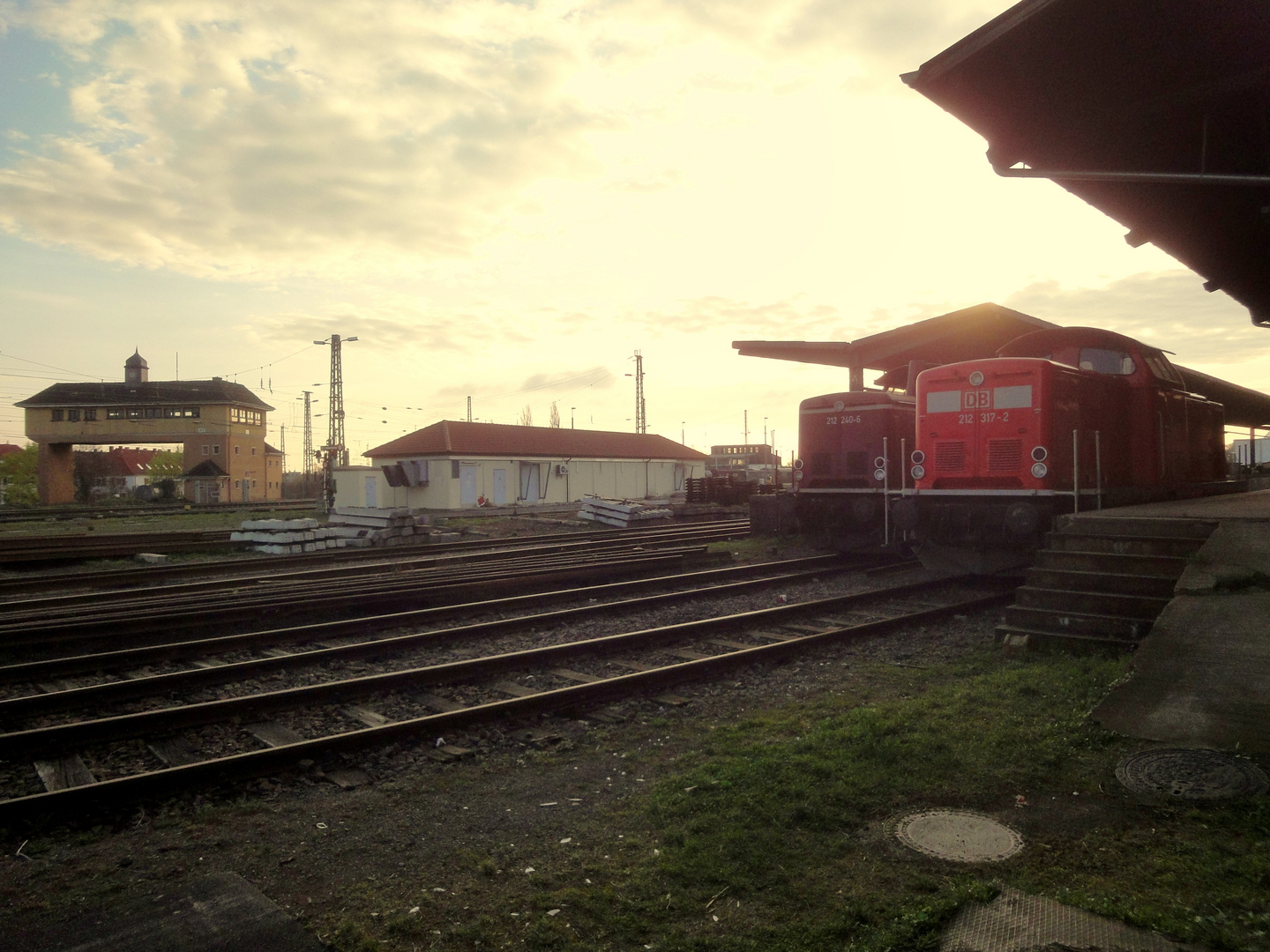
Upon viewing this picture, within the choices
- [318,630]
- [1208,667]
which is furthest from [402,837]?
[318,630]

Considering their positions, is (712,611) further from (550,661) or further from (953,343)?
(953,343)

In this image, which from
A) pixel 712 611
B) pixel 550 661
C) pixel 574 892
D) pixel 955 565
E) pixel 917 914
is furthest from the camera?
pixel 955 565

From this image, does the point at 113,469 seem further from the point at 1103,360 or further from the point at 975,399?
the point at 1103,360

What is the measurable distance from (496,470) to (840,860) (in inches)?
1287

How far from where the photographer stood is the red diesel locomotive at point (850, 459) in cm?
1447

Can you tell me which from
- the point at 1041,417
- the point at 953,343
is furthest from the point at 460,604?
the point at 953,343

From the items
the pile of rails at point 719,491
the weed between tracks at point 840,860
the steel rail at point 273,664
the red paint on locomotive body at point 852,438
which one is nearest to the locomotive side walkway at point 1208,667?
the weed between tracks at point 840,860

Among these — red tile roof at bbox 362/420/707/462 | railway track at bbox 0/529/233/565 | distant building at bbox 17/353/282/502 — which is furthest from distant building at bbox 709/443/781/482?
railway track at bbox 0/529/233/565

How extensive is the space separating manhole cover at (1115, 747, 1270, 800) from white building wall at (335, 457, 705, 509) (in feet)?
102

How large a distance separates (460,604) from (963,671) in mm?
6349

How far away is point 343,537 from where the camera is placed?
1980cm

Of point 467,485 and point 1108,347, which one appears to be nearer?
point 1108,347

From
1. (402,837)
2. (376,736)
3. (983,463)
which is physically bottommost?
(402,837)

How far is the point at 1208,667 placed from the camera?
5156 millimetres
